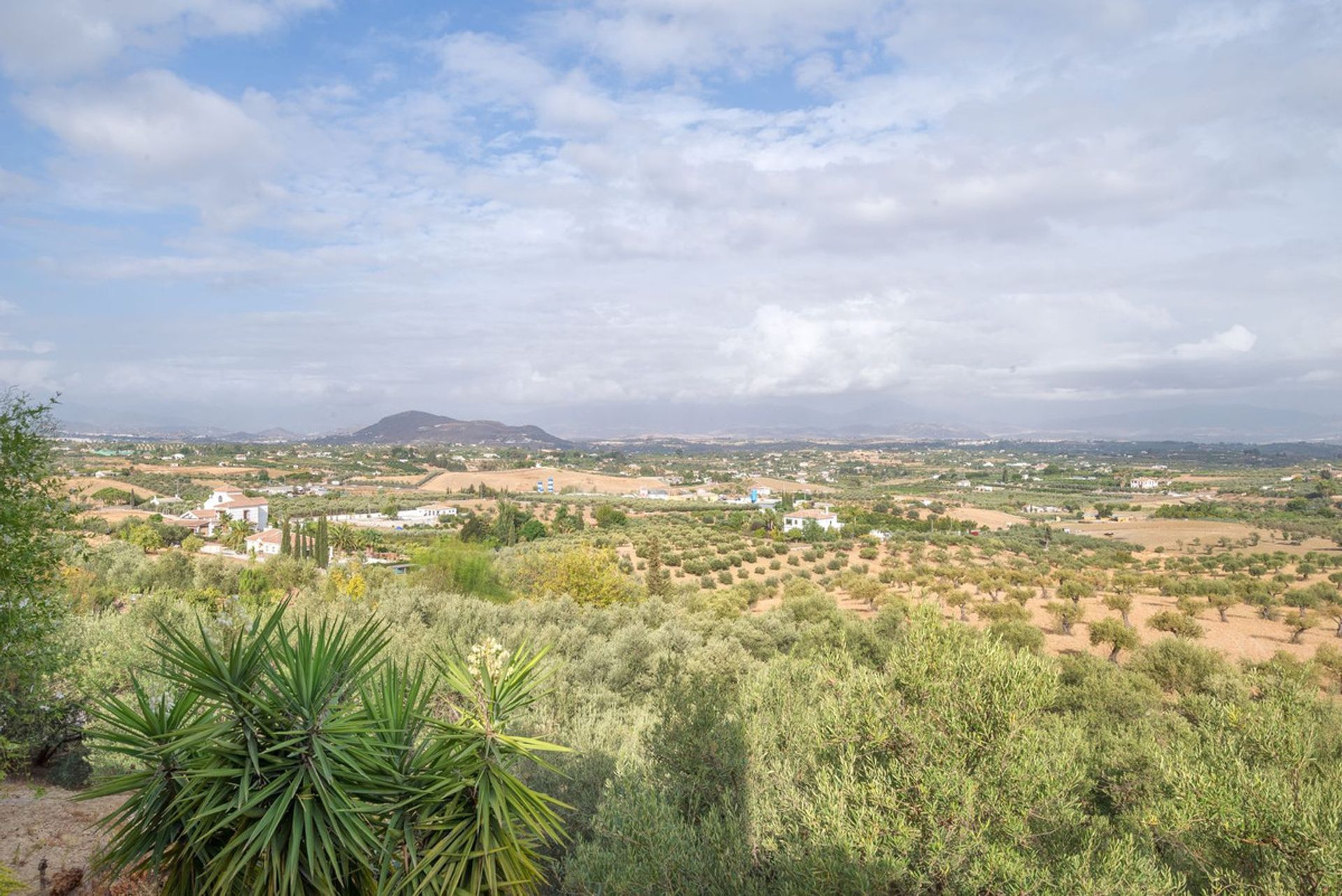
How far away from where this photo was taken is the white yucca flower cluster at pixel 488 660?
5.43 meters

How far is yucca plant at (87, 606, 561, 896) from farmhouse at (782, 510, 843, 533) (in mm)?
54519

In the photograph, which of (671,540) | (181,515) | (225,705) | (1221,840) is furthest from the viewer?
(181,515)

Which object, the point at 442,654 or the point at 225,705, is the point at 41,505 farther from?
the point at 442,654

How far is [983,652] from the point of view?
649 cm

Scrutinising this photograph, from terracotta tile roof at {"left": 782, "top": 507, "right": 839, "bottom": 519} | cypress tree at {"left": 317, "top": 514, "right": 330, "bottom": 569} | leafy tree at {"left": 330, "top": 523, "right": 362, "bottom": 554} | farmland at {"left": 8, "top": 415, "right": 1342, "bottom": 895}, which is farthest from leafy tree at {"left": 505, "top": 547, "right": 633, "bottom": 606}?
terracotta tile roof at {"left": 782, "top": 507, "right": 839, "bottom": 519}

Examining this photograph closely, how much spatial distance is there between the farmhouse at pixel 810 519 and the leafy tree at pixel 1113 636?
3684 centimetres

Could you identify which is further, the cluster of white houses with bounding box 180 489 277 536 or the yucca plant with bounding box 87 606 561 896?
the cluster of white houses with bounding box 180 489 277 536

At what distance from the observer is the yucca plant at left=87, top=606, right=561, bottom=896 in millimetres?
4836

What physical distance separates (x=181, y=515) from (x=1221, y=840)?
3057 inches

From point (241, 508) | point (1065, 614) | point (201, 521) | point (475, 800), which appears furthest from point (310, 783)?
point (241, 508)

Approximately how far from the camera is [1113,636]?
20891 millimetres

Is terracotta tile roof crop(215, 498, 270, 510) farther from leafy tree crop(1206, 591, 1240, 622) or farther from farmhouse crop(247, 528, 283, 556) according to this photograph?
leafy tree crop(1206, 591, 1240, 622)

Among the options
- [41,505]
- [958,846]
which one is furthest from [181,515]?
[958,846]

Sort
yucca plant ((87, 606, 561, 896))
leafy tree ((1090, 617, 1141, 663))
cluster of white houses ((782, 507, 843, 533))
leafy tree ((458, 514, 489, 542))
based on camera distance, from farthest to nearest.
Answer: cluster of white houses ((782, 507, 843, 533))
leafy tree ((458, 514, 489, 542))
leafy tree ((1090, 617, 1141, 663))
yucca plant ((87, 606, 561, 896))
